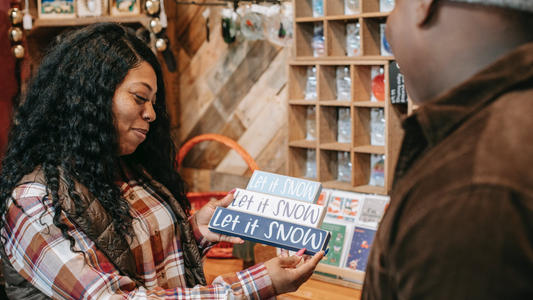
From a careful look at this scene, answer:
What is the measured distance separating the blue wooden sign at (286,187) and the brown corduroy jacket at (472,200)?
83 cm

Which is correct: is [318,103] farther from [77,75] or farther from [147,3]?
[77,75]

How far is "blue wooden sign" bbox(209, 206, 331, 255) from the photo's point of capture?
131 cm

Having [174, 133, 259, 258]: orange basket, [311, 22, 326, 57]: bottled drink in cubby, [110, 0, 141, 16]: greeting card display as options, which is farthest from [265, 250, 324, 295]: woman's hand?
[110, 0, 141, 16]: greeting card display

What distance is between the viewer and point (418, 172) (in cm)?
58

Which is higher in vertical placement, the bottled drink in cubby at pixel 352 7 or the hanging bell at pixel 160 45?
the bottled drink in cubby at pixel 352 7

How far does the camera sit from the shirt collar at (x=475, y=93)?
55cm

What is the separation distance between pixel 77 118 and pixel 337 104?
54.4 inches

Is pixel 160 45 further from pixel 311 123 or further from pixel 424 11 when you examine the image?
pixel 424 11

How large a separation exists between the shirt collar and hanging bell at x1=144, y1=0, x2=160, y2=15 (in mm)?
2199

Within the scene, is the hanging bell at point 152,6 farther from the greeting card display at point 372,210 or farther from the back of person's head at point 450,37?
the back of person's head at point 450,37

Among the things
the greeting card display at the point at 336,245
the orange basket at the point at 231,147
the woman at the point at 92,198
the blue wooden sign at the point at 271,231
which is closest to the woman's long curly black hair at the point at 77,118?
the woman at the point at 92,198

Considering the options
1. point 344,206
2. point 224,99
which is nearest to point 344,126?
point 344,206

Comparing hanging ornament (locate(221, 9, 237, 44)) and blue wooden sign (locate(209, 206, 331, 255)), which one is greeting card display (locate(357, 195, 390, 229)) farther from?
hanging ornament (locate(221, 9, 237, 44))

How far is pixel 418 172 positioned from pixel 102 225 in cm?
92
